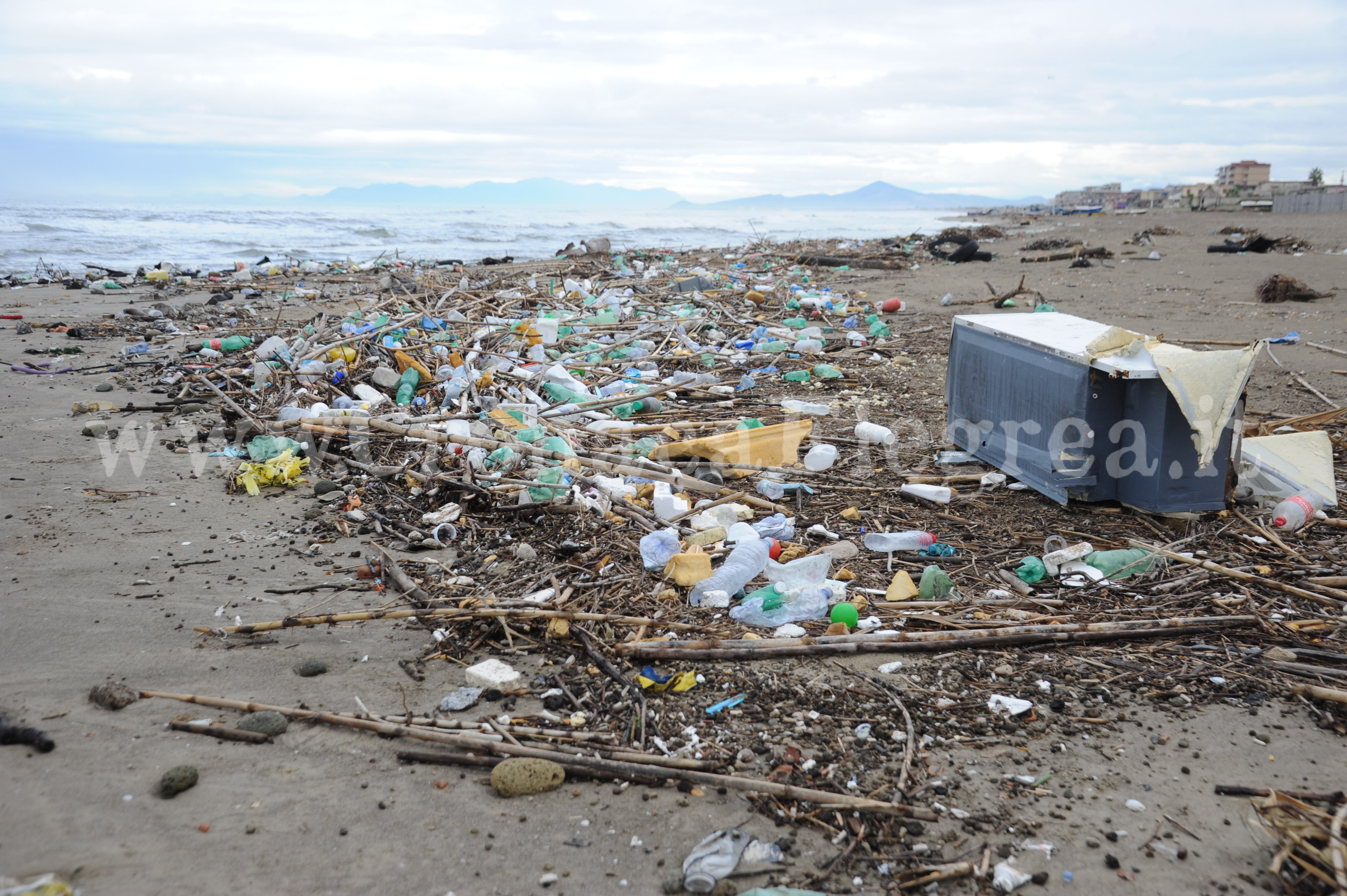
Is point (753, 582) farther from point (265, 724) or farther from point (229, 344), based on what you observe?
point (229, 344)

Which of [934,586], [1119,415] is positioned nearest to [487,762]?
[934,586]

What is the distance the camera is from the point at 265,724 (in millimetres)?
2479

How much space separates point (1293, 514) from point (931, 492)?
5.61ft

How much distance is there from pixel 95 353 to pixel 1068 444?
9.66m

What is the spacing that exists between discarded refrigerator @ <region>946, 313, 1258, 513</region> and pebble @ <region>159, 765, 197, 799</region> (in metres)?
4.00

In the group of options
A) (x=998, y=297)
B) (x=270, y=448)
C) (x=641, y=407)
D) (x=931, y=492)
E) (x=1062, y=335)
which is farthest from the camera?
(x=998, y=297)

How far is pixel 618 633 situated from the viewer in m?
3.10

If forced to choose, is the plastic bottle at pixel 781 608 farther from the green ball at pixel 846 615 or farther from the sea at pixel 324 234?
the sea at pixel 324 234

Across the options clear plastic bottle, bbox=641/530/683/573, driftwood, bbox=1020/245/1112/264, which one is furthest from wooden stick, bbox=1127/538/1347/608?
driftwood, bbox=1020/245/1112/264

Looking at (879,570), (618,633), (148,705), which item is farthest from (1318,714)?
(148,705)

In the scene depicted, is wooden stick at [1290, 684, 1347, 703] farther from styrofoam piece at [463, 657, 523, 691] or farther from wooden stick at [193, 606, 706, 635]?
styrofoam piece at [463, 657, 523, 691]

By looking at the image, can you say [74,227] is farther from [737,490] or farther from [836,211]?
[836,211]

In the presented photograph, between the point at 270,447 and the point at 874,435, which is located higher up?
the point at 270,447

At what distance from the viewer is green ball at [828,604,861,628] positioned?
3141mm
